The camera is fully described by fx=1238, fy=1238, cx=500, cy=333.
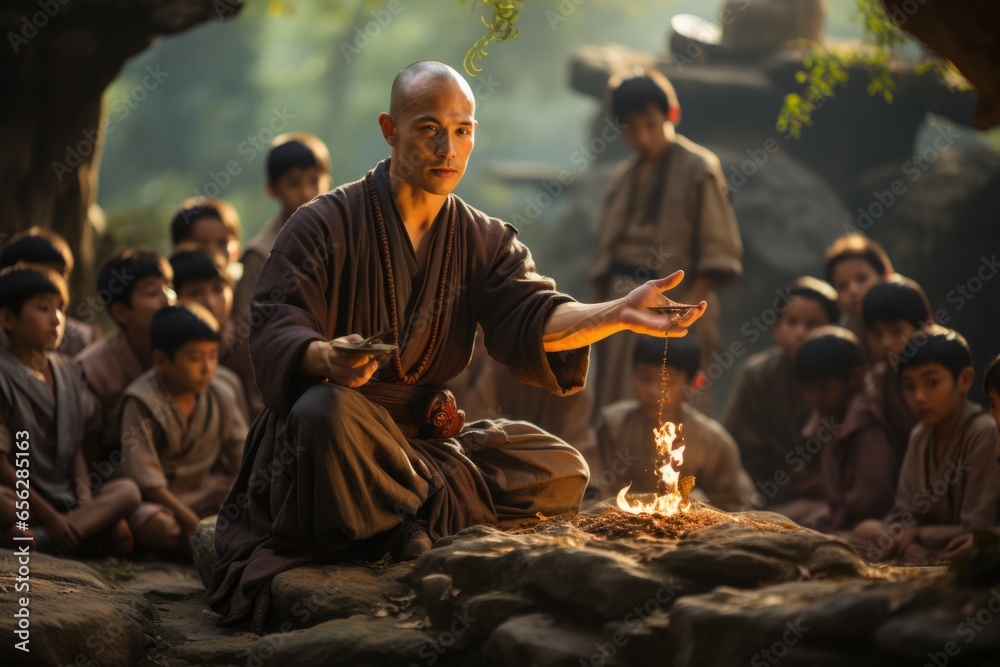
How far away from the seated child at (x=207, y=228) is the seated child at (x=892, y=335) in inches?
170

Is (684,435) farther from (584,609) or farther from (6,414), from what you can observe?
(584,609)

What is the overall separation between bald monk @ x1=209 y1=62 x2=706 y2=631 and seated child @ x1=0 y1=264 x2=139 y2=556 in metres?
1.44

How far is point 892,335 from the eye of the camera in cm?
779

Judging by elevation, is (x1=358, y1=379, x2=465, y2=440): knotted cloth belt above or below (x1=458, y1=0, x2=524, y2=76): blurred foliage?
below

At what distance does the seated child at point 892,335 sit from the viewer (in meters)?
7.52

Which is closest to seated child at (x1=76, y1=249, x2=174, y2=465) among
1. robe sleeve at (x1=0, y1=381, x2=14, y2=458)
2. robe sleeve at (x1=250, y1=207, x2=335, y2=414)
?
robe sleeve at (x1=0, y1=381, x2=14, y2=458)

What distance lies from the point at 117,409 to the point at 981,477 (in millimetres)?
4608

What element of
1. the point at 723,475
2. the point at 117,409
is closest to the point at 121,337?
the point at 117,409

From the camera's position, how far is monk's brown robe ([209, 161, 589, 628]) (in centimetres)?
448

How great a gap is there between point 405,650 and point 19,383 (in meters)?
3.28

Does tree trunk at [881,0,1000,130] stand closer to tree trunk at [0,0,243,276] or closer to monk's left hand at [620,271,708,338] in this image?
monk's left hand at [620,271,708,338]

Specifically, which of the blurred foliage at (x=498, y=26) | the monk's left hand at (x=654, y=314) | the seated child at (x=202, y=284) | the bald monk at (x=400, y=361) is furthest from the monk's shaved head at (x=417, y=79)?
the seated child at (x=202, y=284)

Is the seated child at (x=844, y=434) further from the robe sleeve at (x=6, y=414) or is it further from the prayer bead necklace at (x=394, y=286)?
the robe sleeve at (x=6, y=414)

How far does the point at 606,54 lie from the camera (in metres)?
17.4
